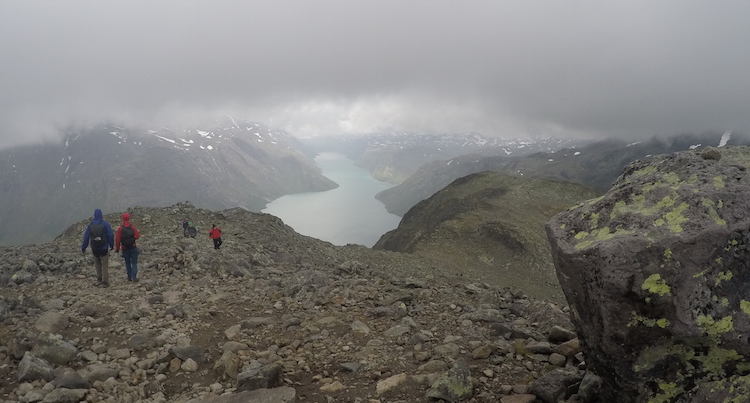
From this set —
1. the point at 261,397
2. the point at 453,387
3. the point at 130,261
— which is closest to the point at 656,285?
the point at 453,387

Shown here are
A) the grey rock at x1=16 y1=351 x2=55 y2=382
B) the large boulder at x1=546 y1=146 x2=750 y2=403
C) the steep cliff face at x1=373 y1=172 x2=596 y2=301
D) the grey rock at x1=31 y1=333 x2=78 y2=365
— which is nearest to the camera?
the large boulder at x1=546 y1=146 x2=750 y2=403

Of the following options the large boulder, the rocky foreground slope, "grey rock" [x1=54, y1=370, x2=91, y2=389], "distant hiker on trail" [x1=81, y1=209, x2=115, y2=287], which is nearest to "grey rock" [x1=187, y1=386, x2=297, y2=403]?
the rocky foreground slope

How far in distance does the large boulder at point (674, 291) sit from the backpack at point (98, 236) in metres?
16.7

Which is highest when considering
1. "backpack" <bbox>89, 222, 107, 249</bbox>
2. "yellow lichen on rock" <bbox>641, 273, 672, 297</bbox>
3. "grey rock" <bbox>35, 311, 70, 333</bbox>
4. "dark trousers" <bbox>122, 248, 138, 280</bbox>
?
"backpack" <bbox>89, 222, 107, 249</bbox>

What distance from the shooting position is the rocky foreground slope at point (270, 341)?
23.2 ft

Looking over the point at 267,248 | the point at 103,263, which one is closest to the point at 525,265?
the point at 267,248

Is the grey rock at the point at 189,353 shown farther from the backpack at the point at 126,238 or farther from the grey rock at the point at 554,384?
the backpack at the point at 126,238

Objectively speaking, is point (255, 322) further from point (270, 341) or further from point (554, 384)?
point (554, 384)

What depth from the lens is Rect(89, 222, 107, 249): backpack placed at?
603 inches

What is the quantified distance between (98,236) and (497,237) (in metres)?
49.8

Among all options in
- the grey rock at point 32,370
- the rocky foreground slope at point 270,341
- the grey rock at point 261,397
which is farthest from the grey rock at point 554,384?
the grey rock at point 32,370

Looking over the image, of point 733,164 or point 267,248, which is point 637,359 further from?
point 267,248

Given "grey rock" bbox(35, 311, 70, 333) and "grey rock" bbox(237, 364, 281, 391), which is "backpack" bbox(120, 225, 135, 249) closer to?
"grey rock" bbox(35, 311, 70, 333)

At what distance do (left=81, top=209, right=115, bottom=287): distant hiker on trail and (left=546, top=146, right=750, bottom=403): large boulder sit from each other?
54.8 ft
